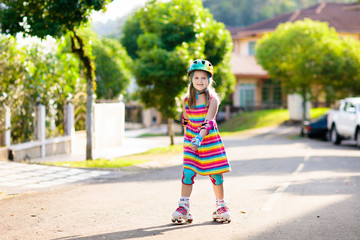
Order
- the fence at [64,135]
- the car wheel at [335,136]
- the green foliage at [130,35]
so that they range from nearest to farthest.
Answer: the fence at [64,135]
the car wheel at [335,136]
the green foliage at [130,35]

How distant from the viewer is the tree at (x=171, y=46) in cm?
1780

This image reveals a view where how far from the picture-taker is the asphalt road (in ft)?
18.2

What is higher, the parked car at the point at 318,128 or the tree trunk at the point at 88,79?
the tree trunk at the point at 88,79

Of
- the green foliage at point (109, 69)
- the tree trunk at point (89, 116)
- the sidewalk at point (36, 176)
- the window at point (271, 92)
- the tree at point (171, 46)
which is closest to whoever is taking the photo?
the sidewalk at point (36, 176)

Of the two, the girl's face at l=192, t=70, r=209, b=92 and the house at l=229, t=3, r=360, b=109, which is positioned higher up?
the house at l=229, t=3, r=360, b=109

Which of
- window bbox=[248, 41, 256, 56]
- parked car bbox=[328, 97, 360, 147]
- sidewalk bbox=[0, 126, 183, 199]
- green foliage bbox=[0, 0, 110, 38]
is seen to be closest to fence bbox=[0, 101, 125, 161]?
sidewalk bbox=[0, 126, 183, 199]

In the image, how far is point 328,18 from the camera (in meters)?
46.9

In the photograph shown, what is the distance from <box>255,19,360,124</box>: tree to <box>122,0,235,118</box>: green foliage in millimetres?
10048

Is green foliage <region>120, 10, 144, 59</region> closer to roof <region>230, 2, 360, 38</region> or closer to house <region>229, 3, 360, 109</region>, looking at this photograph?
house <region>229, 3, 360, 109</region>

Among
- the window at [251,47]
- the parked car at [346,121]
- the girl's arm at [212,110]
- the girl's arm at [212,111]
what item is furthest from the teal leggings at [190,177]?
the window at [251,47]

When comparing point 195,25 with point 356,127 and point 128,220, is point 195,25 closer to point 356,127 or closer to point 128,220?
point 356,127

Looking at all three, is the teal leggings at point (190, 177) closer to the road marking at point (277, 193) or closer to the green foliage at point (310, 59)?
the road marking at point (277, 193)

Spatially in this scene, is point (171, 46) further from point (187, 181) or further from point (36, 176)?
point (187, 181)

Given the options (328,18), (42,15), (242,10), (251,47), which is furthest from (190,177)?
(242,10)
